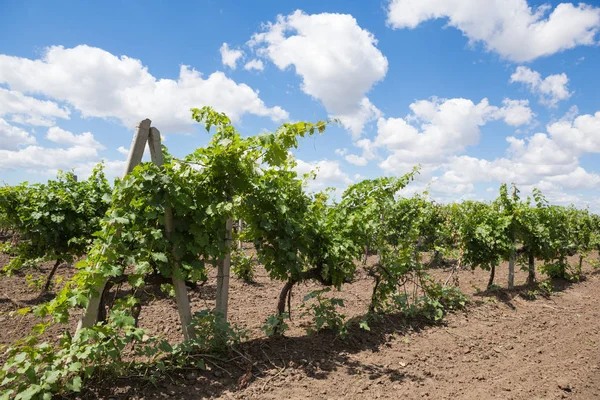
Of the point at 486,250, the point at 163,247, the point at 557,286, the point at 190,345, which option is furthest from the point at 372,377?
the point at 557,286

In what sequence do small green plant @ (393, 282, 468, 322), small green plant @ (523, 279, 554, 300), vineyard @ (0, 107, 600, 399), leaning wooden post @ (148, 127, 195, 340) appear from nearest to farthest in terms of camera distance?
vineyard @ (0, 107, 600, 399), leaning wooden post @ (148, 127, 195, 340), small green plant @ (393, 282, 468, 322), small green plant @ (523, 279, 554, 300)

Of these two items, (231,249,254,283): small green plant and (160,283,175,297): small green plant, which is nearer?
(160,283,175,297): small green plant

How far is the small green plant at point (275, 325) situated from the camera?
13.5 feet

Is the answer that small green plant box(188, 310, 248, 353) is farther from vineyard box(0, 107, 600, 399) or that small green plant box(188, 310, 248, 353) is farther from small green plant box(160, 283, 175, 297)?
small green plant box(160, 283, 175, 297)

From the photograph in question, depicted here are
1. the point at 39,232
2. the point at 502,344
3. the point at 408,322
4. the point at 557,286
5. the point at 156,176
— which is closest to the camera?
the point at 156,176

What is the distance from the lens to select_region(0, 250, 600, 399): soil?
3.29 m

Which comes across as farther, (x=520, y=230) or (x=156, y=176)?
(x=520, y=230)

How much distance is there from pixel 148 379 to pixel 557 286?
31.8 ft

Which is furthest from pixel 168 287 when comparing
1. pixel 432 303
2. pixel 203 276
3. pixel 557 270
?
pixel 557 270

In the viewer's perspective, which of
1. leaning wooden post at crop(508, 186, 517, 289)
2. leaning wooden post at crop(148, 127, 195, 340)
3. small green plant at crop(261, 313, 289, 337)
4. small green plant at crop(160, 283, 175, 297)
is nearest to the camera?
leaning wooden post at crop(148, 127, 195, 340)

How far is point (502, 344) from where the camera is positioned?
4957 millimetres

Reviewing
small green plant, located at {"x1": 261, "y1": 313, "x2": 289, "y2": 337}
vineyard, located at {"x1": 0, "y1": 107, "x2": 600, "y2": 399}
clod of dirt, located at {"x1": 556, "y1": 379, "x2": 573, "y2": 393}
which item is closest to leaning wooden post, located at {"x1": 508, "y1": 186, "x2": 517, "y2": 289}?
vineyard, located at {"x1": 0, "y1": 107, "x2": 600, "y2": 399}

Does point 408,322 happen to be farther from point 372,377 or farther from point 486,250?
point 486,250

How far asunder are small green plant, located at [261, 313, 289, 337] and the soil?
0.14m
